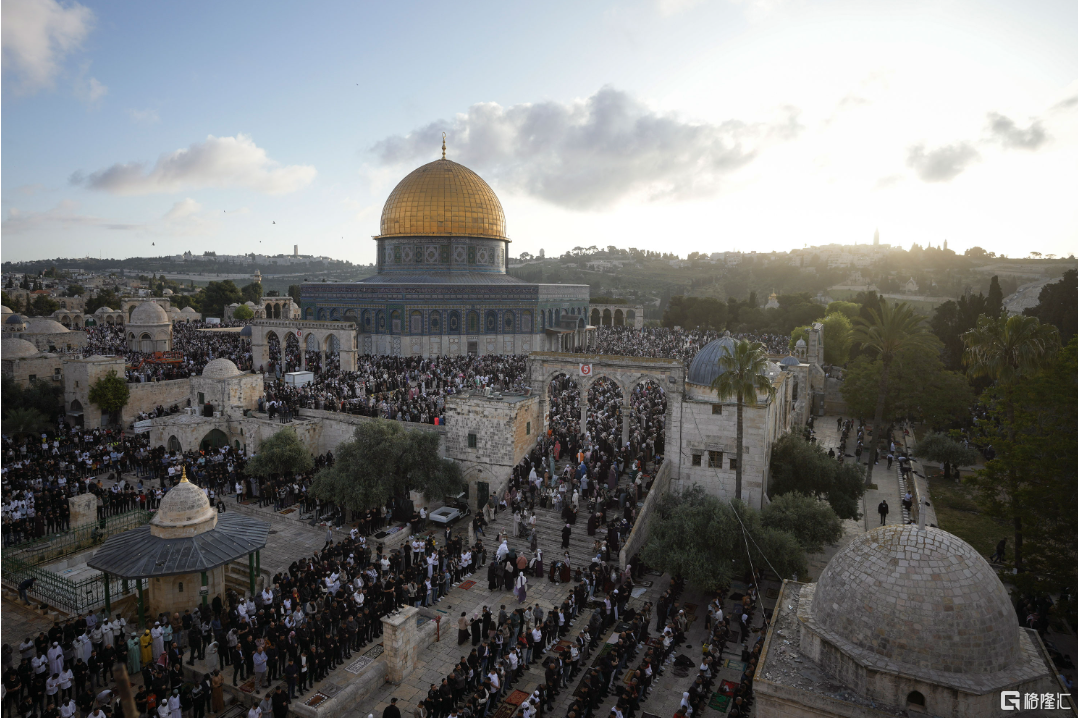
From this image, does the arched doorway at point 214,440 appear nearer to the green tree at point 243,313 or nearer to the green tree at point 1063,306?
the green tree at point 1063,306

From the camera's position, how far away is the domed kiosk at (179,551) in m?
11.8

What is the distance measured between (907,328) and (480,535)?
1616 centimetres

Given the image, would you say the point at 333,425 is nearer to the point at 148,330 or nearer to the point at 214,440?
the point at 214,440

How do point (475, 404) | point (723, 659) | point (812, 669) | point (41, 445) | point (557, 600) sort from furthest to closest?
point (41, 445) → point (475, 404) → point (557, 600) → point (723, 659) → point (812, 669)

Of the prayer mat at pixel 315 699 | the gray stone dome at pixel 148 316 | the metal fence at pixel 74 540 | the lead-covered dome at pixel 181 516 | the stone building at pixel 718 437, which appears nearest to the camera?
the prayer mat at pixel 315 699

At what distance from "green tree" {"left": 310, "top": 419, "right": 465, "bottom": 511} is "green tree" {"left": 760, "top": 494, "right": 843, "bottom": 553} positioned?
9578 mm

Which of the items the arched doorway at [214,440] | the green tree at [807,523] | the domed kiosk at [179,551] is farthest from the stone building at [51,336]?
the green tree at [807,523]

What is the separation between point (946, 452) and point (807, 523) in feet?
36.2

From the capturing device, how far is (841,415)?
32562 mm

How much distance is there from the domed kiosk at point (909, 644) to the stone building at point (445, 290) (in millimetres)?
32269

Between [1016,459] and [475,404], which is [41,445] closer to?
[475,404]

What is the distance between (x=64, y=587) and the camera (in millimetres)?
12820

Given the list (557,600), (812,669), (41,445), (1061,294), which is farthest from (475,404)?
(1061,294)

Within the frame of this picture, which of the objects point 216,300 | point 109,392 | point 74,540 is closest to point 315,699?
point 74,540
